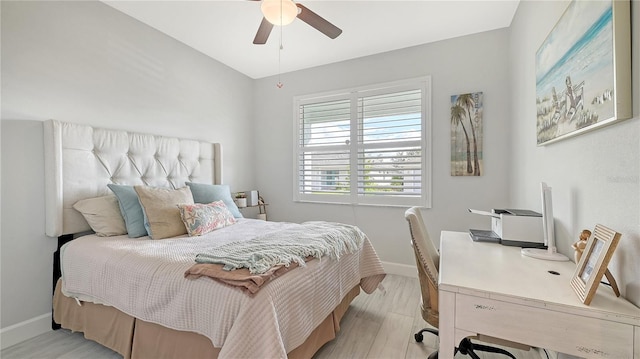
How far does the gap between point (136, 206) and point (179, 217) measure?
330mm

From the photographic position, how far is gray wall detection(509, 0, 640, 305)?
2.95ft

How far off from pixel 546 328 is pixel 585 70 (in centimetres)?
109

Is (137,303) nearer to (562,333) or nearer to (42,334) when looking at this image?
(42,334)

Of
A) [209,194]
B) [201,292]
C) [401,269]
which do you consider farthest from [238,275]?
[401,269]

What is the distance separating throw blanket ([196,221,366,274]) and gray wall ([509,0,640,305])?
1284mm

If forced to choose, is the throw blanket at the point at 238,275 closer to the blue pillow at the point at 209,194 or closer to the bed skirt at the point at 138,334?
the bed skirt at the point at 138,334

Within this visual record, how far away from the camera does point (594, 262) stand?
0.93m

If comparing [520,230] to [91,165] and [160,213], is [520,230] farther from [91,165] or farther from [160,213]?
[91,165]

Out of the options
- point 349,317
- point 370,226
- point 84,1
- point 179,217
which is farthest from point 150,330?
point 84,1

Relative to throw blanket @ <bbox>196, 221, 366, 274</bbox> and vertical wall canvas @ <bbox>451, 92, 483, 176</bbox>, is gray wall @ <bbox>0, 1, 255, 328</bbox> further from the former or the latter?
vertical wall canvas @ <bbox>451, 92, 483, 176</bbox>

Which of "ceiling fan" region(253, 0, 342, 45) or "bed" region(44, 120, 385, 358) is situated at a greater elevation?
"ceiling fan" region(253, 0, 342, 45)

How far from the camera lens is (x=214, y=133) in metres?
3.35

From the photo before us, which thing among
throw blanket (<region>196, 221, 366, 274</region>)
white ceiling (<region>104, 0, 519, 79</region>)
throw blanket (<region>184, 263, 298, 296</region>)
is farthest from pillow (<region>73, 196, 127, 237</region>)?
white ceiling (<region>104, 0, 519, 79</region>)

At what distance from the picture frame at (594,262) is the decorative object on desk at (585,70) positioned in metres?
0.42
